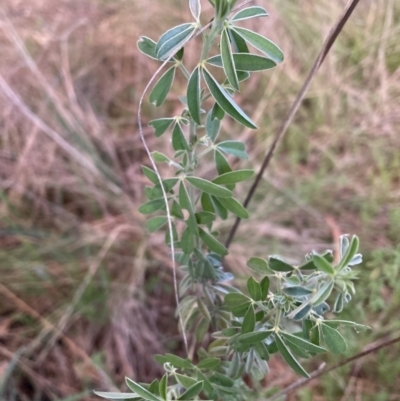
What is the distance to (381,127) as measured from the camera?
3.65 ft

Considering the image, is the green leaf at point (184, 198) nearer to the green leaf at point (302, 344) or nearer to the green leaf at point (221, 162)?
the green leaf at point (221, 162)

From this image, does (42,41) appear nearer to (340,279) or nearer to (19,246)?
(19,246)

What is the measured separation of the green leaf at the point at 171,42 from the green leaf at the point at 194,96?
0.03 meters

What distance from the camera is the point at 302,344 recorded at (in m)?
0.38

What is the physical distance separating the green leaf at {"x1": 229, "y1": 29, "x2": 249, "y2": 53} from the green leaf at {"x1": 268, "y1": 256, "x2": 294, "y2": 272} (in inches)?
8.3

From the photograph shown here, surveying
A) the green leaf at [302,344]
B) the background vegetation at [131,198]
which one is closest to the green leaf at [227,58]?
A: the green leaf at [302,344]

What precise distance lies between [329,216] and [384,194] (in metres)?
0.17

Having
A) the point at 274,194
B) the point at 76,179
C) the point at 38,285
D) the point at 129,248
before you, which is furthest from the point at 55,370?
the point at 274,194

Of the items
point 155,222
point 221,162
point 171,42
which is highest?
point 171,42

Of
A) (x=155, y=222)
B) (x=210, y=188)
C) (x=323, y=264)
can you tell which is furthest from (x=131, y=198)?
(x=323, y=264)

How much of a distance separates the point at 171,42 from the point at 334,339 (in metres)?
0.33

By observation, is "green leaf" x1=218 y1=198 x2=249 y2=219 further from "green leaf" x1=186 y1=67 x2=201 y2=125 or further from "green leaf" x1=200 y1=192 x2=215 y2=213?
"green leaf" x1=186 y1=67 x2=201 y2=125

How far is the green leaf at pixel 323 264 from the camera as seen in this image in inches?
12.7

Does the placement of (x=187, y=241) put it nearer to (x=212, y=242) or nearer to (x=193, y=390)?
(x=212, y=242)
